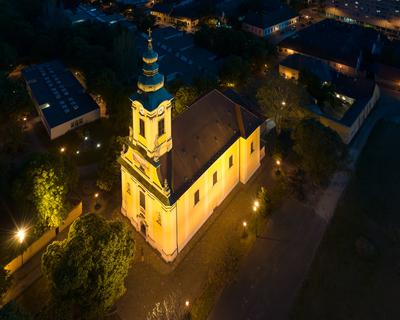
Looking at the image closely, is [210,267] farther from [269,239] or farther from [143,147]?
[143,147]

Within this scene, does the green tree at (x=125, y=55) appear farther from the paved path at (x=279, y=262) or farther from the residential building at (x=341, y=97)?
the paved path at (x=279, y=262)

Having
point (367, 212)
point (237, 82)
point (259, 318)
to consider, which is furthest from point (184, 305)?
point (237, 82)

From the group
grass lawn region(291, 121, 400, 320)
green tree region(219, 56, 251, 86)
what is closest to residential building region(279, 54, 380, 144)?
grass lawn region(291, 121, 400, 320)

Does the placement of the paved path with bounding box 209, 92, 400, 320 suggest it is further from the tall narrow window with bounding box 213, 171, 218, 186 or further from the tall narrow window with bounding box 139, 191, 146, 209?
the tall narrow window with bounding box 139, 191, 146, 209

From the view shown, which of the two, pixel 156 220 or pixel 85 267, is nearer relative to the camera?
pixel 85 267

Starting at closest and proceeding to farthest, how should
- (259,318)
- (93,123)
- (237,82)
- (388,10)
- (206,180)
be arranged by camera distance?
(259,318) → (206,180) → (93,123) → (237,82) → (388,10)

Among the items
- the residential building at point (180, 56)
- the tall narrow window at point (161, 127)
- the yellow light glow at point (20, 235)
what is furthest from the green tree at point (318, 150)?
the yellow light glow at point (20, 235)

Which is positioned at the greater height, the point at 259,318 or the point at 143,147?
the point at 143,147

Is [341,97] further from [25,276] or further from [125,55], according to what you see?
[25,276]
